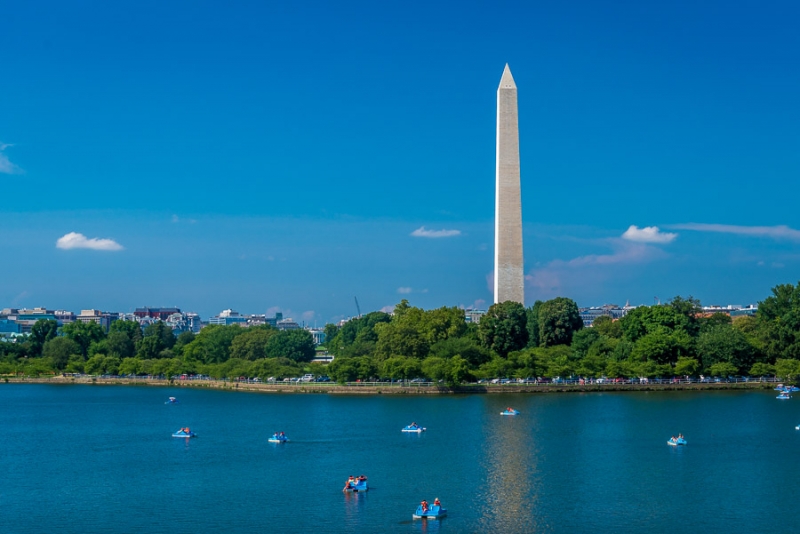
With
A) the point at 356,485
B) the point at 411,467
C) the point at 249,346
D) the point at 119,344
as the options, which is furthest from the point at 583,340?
the point at 119,344

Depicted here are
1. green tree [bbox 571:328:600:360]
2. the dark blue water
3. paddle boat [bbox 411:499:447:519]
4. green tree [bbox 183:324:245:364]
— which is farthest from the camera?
green tree [bbox 183:324:245:364]

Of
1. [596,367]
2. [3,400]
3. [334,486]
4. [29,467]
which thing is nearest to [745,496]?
[334,486]

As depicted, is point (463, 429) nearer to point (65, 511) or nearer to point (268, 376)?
point (65, 511)

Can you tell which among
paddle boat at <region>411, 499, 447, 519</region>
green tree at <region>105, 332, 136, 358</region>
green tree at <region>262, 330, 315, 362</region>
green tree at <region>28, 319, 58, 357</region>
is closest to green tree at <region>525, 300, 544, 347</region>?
green tree at <region>262, 330, 315, 362</region>

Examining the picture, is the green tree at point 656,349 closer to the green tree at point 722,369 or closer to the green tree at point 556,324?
the green tree at point 722,369

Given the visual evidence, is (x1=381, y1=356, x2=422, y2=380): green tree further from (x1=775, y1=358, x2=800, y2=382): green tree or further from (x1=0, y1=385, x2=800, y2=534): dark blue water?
(x1=775, y1=358, x2=800, y2=382): green tree

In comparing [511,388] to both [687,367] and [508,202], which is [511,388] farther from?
[508,202]
